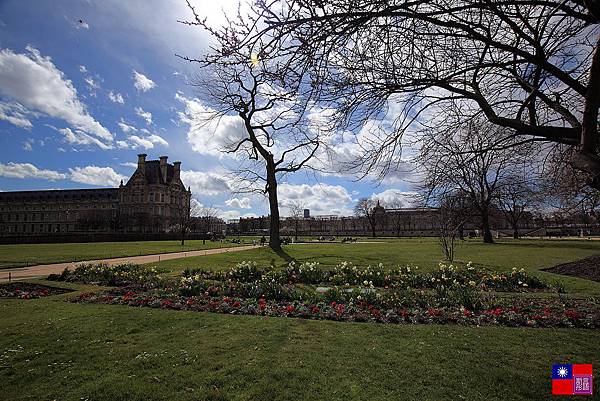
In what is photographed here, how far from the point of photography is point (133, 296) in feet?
31.4

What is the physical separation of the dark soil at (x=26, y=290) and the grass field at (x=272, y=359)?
3.72m

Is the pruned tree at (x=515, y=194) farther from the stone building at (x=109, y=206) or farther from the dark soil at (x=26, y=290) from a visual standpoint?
the stone building at (x=109, y=206)

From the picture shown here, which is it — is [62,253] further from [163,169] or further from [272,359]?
[163,169]

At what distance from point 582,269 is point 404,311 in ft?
38.8

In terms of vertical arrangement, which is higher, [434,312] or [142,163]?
[142,163]

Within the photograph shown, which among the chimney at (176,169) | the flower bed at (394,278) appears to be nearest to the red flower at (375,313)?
the flower bed at (394,278)

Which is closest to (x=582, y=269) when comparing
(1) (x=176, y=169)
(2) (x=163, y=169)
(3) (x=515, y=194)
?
(3) (x=515, y=194)

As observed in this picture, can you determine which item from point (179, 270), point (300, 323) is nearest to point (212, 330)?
point (300, 323)

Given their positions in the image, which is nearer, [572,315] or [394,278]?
[572,315]

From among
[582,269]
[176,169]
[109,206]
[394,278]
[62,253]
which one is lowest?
[582,269]

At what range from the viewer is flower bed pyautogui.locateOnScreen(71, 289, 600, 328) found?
6.73 metres

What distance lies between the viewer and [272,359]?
4.97 m

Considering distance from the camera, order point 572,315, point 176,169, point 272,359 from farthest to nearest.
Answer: point 176,169
point 572,315
point 272,359

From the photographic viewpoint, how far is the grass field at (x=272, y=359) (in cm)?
412
